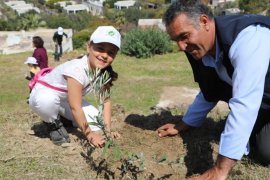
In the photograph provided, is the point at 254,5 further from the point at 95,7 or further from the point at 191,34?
the point at 191,34

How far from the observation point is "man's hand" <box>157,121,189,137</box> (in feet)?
11.5

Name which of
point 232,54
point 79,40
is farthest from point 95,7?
point 232,54

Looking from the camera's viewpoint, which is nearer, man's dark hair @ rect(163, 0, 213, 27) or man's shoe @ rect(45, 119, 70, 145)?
man's dark hair @ rect(163, 0, 213, 27)

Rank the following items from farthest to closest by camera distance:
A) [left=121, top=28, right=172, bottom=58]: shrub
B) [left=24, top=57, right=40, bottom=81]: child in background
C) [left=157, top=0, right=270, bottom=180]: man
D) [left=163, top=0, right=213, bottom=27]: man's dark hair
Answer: [left=121, top=28, right=172, bottom=58]: shrub
[left=24, top=57, right=40, bottom=81]: child in background
[left=163, top=0, right=213, bottom=27]: man's dark hair
[left=157, top=0, right=270, bottom=180]: man

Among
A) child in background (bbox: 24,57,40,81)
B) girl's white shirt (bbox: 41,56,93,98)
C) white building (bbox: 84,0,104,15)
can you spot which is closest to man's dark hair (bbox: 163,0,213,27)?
girl's white shirt (bbox: 41,56,93,98)

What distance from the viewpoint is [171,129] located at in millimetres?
3531

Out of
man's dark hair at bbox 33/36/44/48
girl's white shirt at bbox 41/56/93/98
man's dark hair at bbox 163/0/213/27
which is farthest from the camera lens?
man's dark hair at bbox 33/36/44/48

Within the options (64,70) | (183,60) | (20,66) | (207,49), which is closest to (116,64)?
(183,60)

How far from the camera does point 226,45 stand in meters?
2.49

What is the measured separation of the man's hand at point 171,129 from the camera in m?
3.51

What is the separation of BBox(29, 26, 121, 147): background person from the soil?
143 millimetres

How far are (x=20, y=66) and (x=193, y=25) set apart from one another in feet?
28.3

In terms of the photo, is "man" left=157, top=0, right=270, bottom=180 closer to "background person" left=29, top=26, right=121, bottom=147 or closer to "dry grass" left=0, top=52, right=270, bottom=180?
"dry grass" left=0, top=52, right=270, bottom=180

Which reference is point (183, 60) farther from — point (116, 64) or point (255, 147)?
point (255, 147)
